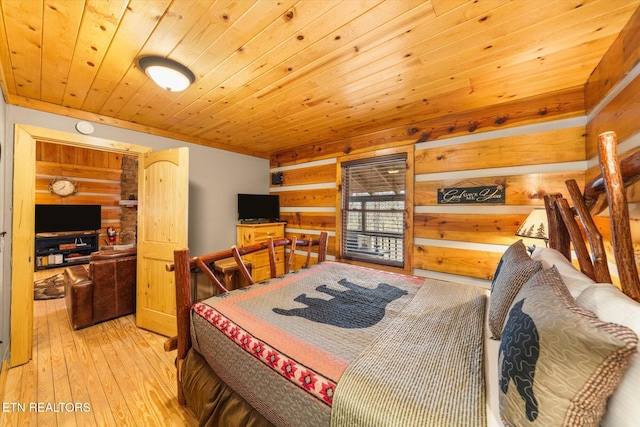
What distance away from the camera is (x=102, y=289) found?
286 cm

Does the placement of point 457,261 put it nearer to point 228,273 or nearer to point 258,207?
point 228,273

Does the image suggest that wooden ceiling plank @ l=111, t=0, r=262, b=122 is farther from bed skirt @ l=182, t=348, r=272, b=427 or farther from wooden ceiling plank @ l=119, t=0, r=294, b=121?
bed skirt @ l=182, t=348, r=272, b=427

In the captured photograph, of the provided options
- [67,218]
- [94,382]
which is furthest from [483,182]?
[67,218]

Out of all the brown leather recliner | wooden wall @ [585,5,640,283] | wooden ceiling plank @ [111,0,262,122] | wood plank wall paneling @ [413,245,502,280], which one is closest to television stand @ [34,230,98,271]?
the brown leather recliner

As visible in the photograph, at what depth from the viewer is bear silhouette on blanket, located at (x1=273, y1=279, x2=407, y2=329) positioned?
1.31 metres

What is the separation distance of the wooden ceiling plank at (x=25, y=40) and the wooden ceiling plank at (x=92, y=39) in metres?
0.16

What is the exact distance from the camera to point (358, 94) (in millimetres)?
2164

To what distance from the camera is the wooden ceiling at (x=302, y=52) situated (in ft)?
4.09

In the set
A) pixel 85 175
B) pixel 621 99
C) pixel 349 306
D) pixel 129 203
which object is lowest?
pixel 349 306

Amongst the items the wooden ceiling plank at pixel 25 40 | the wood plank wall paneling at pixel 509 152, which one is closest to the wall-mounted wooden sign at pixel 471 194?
the wood plank wall paneling at pixel 509 152

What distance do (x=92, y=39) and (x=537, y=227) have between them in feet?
10.7

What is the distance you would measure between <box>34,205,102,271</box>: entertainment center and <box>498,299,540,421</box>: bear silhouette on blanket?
7693mm

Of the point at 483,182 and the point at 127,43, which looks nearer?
the point at 127,43

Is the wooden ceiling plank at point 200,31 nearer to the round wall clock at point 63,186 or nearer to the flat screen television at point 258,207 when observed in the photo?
the flat screen television at point 258,207
